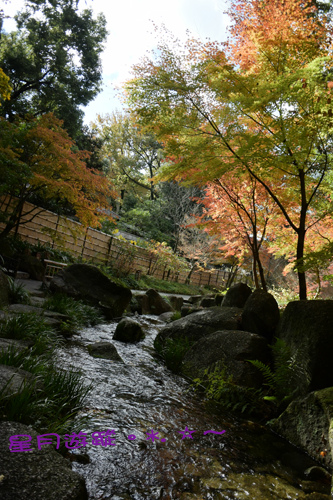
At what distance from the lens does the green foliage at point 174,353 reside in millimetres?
5000

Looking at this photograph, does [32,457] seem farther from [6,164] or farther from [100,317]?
[6,164]

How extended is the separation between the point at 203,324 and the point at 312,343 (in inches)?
107

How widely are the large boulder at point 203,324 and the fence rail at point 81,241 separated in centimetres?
463

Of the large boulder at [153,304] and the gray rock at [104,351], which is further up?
the large boulder at [153,304]

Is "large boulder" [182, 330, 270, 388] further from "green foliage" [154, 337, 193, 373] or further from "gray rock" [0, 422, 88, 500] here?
"gray rock" [0, 422, 88, 500]

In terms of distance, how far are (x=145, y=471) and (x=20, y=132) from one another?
8.29m

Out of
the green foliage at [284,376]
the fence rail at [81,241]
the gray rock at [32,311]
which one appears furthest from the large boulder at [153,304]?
the green foliage at [284,376]

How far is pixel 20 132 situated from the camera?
7684 millimetres

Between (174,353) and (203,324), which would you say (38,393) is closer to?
(174,353)

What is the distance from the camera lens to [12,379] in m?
2.36

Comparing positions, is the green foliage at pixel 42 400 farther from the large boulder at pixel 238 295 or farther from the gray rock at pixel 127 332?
the large boulder at pixel 238 295

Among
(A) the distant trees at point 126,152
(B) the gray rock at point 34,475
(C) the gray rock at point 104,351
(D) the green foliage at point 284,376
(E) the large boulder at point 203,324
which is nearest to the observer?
(B) the gray rock at point 34,475

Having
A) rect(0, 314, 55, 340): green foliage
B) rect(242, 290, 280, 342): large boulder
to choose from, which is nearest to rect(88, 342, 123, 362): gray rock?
rect(0, 314, 55, 340): green foliage

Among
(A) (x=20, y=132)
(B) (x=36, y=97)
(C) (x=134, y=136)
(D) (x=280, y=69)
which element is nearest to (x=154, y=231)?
(C) (x=134, y=136)
